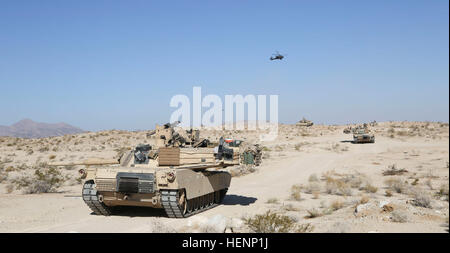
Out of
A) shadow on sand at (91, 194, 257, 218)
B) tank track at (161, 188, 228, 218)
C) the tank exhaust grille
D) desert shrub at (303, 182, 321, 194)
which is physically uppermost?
the tank exhaust grille

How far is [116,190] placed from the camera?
1290cm

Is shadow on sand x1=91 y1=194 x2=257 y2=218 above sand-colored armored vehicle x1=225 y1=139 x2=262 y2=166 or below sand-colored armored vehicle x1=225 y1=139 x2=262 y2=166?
below

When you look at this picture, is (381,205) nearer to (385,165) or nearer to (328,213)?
(328,213)

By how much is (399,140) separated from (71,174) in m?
40.1

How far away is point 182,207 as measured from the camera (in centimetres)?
1332

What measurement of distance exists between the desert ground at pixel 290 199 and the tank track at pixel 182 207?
0.29 metres

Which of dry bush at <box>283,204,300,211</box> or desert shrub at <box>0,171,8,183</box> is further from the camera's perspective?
desert shrub at <box>0,171,8,183</box>

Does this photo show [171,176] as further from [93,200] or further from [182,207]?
[93,200]

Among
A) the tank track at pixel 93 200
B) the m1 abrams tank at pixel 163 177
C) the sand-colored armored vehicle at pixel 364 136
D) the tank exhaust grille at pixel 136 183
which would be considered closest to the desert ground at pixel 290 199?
the tank track at pixel 93 200

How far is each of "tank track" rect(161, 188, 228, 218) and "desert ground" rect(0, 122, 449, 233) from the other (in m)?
0.29

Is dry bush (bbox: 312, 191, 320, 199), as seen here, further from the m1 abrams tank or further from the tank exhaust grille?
the tank exhaust grille

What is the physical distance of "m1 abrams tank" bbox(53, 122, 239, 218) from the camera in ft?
41.8

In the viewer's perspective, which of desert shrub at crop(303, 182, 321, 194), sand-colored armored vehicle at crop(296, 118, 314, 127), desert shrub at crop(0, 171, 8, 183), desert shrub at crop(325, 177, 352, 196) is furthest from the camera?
sand-colored armored vehicle at crop(296, 118, 314, 127)

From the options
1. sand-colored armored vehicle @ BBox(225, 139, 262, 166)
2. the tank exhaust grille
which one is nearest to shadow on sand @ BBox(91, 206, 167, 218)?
the tank exhaust grille
